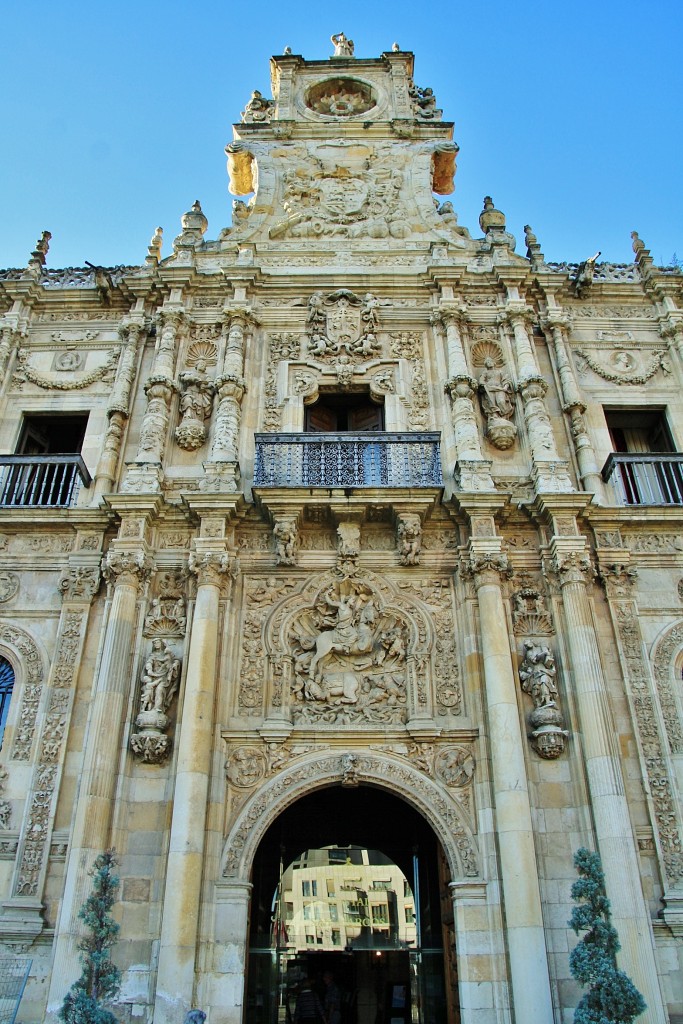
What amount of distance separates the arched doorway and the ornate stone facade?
0.23 ft

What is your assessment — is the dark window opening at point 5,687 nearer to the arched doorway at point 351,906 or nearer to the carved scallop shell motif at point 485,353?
the arched doorway at point 351,906

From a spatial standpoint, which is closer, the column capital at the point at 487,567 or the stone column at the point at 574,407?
the column capital at the point at 487,567

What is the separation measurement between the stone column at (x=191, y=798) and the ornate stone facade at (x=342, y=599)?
0.03 metres

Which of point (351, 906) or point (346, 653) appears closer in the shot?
point (346, 653)

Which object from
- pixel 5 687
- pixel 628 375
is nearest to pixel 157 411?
pixel 5 687

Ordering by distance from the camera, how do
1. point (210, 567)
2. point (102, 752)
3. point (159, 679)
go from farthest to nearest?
point (210, 567) → point (159, 679) → point (102, 752)

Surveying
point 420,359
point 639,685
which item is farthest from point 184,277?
point 639,685

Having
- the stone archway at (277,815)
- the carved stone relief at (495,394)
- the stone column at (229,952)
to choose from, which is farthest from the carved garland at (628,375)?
the stone column at (229,952)

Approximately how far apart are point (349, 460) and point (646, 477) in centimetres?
435

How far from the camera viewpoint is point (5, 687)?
983 cm

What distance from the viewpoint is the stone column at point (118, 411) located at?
36.4 ft

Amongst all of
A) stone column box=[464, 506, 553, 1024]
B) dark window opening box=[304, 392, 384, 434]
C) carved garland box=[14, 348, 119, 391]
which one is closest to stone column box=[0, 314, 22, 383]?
carved garland box=[14, 348, 119, 391]

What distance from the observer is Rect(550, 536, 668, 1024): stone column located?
7707 millimetres

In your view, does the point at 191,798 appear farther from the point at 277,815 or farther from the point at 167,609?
the point at 167,609
